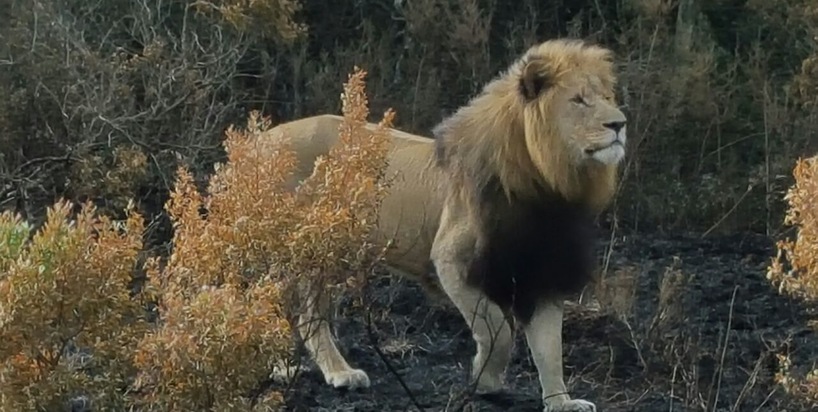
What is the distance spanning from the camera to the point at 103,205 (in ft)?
34.2

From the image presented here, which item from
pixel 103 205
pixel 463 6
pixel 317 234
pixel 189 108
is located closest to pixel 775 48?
pixel 463 6

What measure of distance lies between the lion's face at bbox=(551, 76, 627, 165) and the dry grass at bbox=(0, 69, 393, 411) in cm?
113

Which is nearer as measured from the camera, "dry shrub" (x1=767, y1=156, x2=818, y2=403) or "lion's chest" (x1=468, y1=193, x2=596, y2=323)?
"dry shrub" (x1=767, y1=156, x2=818, y2=403)

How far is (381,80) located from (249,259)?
26.7 feet

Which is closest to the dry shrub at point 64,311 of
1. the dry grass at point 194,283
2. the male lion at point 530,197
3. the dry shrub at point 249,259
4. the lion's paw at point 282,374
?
the dry grass at point 194,283

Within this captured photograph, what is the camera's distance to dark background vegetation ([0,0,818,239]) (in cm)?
1071

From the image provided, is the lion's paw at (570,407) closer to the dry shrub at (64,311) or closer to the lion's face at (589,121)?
the lion's face at (589,121)

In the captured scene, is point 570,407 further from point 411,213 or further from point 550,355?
point 411,213

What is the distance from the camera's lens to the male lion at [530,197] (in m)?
6.00

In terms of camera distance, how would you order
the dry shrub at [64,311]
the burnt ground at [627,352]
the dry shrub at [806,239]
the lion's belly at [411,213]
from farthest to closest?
1. the lion's belly at [411,213]
2. the burnt ground at [627,352]
3. the dry shrub at [806,239]
4. the dry shrub at [64,311]

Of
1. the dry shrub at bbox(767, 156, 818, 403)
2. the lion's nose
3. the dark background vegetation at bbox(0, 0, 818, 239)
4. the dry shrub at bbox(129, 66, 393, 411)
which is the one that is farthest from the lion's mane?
the dark background vegetation at bbox(0, 0, 818, 239)

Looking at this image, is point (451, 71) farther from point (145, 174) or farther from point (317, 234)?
point (317, 234)

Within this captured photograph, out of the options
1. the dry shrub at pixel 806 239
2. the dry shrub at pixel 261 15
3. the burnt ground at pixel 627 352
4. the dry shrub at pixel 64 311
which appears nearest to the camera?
the dry shrub at pixel 64 311

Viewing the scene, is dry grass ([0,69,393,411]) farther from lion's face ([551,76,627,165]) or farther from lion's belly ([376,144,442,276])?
lion's belly ([376,144,442,276])
